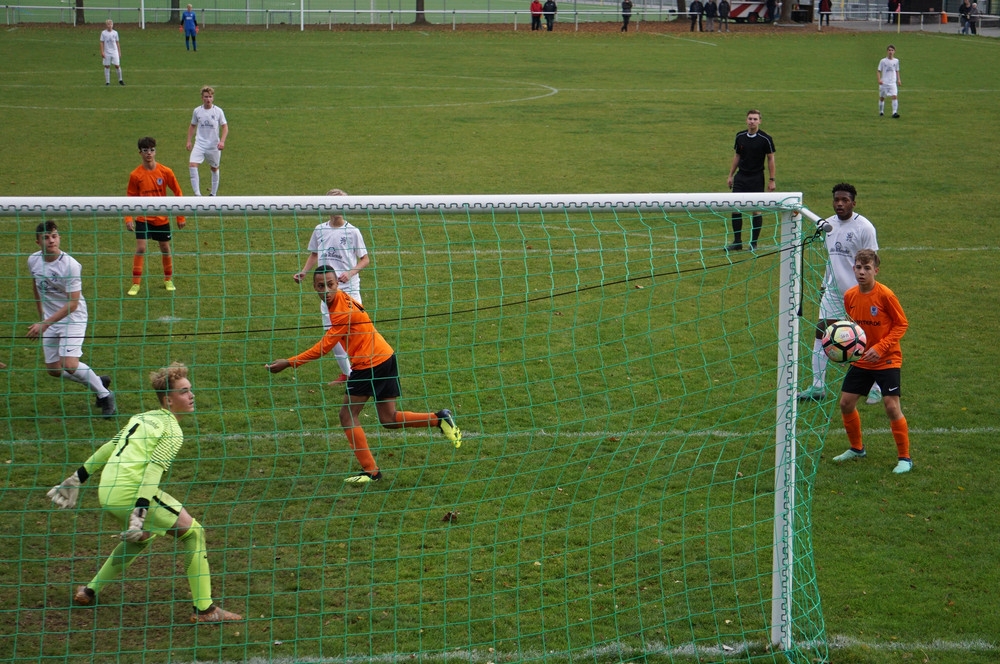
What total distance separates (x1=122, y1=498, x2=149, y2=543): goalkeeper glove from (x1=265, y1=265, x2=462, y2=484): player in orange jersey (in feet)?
5.47

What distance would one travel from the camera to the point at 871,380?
8.36 meters

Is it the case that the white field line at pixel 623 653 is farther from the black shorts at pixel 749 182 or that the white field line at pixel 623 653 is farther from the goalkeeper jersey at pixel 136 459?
the black shorts at pixel 749 182

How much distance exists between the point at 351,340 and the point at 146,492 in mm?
2301

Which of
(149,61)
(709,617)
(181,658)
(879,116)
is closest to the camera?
(181,658)

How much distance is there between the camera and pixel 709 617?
6.50 m

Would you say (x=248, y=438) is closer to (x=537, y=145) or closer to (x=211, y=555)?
(x=211, y=555)

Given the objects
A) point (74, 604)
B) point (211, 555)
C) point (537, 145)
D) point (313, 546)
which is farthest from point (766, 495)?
point (537, 145)

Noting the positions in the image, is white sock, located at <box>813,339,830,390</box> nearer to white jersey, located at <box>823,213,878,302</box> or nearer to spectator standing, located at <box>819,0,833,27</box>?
white jersey, located at <box>823,213,878,302</box>

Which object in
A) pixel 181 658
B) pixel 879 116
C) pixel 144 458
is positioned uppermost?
pixel 879 116

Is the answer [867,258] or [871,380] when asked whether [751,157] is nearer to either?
[867,258]

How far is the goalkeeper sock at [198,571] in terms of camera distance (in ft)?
20.7

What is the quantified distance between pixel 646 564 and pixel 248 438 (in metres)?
3.68

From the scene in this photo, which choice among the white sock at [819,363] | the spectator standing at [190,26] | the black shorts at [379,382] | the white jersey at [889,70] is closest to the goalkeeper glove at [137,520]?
the black shorts at [379,382]

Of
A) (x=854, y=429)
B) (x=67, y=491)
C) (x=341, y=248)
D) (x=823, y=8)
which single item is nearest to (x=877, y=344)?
(x=854, y=429)
